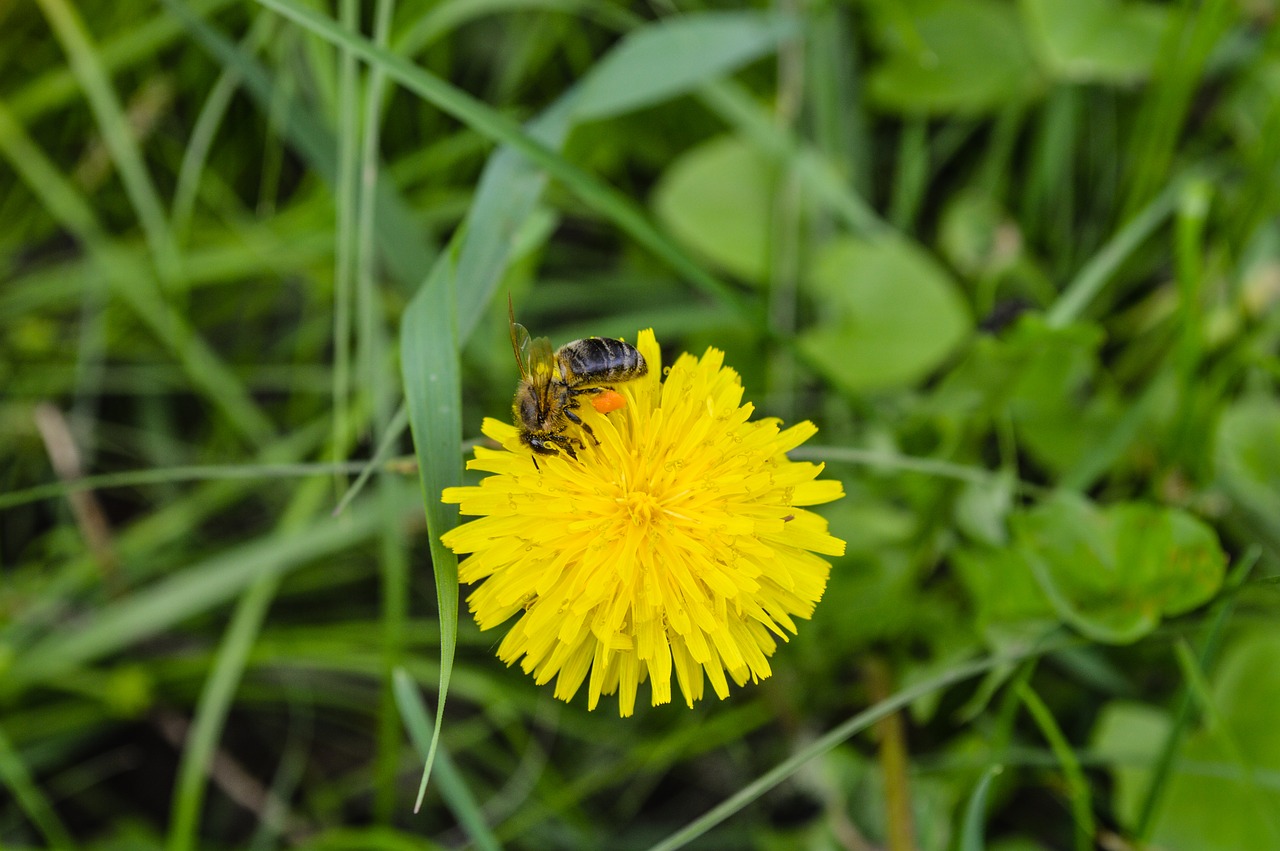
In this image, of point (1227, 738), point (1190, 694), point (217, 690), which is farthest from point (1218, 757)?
point (217, 690)

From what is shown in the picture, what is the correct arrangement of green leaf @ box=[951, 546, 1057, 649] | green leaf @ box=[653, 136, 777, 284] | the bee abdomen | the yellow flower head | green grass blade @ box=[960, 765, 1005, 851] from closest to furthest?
the yellow flower head < the bee abdomen < green grass blade @ box=[960, 765, 1005, 851] < green leaf @ box=[951, 546, 1057, 649] < green leaf @ box=[653, 136, 777, 284]

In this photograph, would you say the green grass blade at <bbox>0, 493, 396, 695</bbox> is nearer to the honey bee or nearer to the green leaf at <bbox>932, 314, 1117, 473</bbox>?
the honey bee

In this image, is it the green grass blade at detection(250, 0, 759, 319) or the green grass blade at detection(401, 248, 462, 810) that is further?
the green grass blade at detection(250, 0, 759, 319)

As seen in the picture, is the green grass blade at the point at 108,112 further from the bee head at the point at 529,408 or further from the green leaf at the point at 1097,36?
the green leaf at the point at 1097,36

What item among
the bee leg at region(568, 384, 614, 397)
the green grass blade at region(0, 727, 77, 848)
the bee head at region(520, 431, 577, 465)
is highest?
the bee leg at region(568, 384, 614, 397)

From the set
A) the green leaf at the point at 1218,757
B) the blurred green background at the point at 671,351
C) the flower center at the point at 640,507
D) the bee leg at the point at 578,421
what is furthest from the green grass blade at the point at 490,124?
the green leaf at the point at 1218,757

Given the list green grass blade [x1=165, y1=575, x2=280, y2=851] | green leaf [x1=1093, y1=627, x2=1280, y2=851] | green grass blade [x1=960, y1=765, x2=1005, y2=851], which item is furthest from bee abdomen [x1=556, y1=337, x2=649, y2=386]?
green leaf [x1=1093, y1=627, x2=1280, y2=851]

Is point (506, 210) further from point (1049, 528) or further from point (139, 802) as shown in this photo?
point (139, 802)
